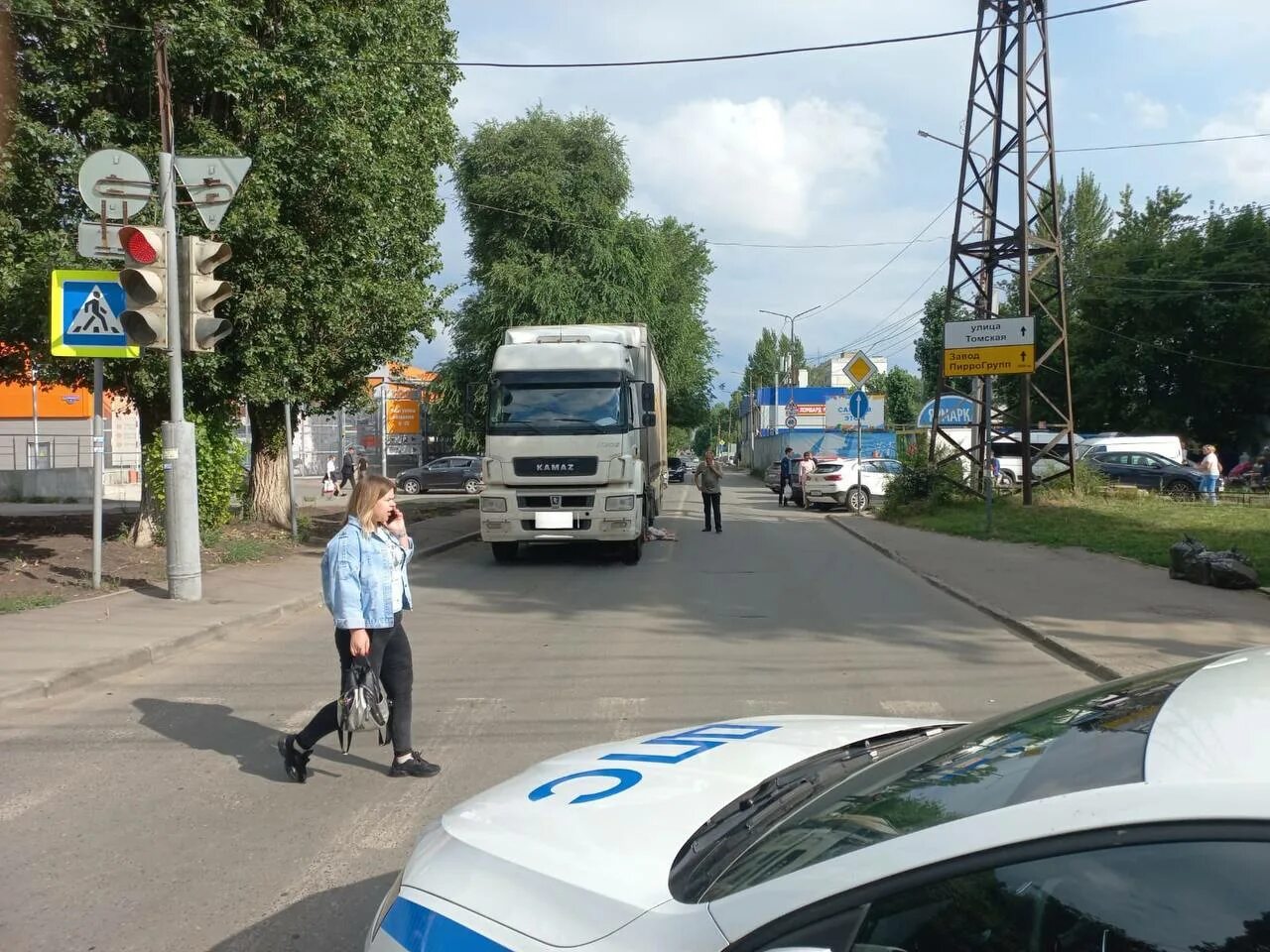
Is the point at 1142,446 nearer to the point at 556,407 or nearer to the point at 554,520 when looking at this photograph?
the point at 556,407

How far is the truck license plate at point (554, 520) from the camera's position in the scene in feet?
50.1

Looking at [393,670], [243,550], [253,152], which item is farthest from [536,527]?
[393,670]

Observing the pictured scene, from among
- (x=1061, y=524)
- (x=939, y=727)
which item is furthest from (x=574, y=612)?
A: (x=1061, y=524)

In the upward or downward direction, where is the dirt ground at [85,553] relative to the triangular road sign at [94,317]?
downward

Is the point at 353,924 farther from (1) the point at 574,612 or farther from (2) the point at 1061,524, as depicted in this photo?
(2) the point at 1061,524

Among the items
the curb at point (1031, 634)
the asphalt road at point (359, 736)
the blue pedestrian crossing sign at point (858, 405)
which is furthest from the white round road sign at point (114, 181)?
the blue pedestrian crossing sign at point (858, 405)

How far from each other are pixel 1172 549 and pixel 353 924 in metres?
12.1

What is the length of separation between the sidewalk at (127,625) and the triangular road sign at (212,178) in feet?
13.3

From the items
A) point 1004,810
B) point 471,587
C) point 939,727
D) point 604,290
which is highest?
point 604,290

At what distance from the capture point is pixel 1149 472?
31.1 m

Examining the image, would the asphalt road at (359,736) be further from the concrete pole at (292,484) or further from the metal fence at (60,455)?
the metal fence at (60,455)

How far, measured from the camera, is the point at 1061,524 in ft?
62.3

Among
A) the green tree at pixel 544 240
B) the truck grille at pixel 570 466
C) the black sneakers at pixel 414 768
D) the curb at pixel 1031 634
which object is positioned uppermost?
the green tree at pixel 544 240

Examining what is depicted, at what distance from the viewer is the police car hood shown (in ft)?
6.80
